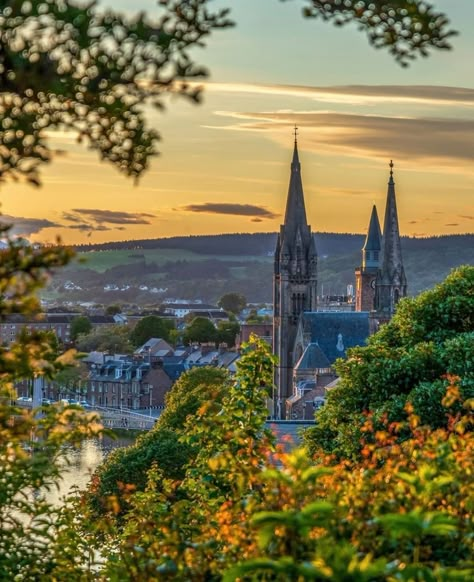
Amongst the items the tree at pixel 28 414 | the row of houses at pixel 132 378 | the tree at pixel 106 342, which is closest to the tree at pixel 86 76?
the tree at pixel 28 414

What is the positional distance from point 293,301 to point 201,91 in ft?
289

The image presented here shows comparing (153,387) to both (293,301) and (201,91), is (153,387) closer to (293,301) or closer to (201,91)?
(293,301)

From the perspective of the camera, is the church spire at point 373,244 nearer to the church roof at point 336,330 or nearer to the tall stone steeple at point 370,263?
the tall stone steeple at point 370,263

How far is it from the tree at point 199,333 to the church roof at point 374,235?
4818cm

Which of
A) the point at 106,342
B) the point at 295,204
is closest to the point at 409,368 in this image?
the point at 295,204

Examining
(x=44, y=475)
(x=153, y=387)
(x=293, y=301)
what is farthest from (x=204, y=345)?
(x=44, y=475)

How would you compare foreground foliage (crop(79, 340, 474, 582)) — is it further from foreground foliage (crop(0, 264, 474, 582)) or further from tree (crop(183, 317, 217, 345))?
tree (crop(183, 317, 217, 345))

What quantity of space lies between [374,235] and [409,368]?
79823 mm

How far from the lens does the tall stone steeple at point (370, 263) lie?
102188mm

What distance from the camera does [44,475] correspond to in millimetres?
10969

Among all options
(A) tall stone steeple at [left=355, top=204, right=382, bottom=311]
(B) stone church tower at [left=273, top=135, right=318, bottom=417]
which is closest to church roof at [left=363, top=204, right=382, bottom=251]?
(A) tall stone steeple at [left=355, top=204, right=382, bottom=311]

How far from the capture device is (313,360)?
87.4 metres

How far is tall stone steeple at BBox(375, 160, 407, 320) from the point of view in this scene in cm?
9344

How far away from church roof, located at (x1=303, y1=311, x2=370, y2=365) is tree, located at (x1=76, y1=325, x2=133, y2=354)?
53355mm
